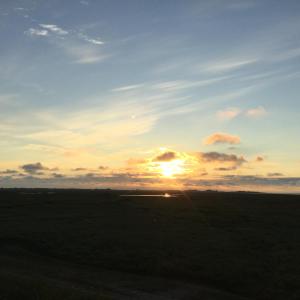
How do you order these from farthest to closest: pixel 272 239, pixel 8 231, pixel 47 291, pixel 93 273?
pixel 8 231
pixel 272 239
pixel 93 273
pixel 47 291

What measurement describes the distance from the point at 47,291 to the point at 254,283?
1450cm

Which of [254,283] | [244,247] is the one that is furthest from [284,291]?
[244,247]

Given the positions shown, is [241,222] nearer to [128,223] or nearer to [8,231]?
[128,223]

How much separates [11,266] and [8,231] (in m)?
16.2

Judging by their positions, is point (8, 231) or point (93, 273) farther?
point (8, 231)

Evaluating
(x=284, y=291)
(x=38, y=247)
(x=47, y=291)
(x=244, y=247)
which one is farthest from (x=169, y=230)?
(x=47, y=291)

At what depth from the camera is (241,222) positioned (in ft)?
181

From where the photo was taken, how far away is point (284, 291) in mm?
26609

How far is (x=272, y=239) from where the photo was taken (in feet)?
135

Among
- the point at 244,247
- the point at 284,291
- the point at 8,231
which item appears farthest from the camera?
the point at 8,231

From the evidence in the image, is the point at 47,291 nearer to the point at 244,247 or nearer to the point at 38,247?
the point at 38,247

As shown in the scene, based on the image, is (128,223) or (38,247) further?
(128,223)

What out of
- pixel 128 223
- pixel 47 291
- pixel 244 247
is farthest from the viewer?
pixel 128 223

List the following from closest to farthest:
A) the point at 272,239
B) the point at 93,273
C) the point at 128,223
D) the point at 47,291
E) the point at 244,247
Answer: the point at 47,291 < the point at 93,273 < the point at 244,247 < the point at 272,239 < the point at 128,223
